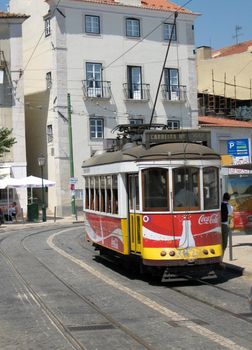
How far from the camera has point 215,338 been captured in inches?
299

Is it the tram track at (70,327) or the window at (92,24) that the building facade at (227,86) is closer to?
the window at (92,24)

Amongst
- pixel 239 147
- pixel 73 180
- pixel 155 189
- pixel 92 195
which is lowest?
pixel 92 195

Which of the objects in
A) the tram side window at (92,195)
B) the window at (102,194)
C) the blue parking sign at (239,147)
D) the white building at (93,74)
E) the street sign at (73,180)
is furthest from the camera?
the white building at (93,74)

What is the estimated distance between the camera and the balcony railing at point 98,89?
44.7m

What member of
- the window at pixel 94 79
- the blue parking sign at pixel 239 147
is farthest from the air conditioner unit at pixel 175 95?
the blue parking sign at pixel 239 147

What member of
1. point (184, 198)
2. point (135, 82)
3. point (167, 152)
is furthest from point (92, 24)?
point (184, 198)

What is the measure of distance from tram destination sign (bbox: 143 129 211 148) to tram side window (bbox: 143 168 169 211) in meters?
0.66

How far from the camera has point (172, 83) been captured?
48125 millimetres

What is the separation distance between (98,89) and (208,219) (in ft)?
112

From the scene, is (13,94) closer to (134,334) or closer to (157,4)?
(157,4)

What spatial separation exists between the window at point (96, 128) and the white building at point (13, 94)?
5.11m

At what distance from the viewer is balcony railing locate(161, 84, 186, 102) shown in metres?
47.7

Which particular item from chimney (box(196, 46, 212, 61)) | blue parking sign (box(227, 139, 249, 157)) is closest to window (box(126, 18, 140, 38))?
chimney (box(196, 46, 212, 61))

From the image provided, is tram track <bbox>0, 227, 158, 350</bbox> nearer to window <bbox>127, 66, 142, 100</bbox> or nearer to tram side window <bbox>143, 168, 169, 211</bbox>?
tram side window <bbox>143, 168, 169, 211</bbox>
